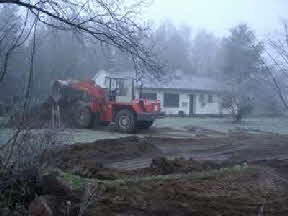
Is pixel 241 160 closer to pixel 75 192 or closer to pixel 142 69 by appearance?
pixel 142 69

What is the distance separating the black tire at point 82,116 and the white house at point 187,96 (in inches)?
664

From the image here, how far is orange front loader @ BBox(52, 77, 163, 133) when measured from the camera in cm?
2019

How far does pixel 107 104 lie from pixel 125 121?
1.35m

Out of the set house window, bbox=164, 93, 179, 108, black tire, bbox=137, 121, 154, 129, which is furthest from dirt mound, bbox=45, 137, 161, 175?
house window, bbox=164, 93, 179, 108

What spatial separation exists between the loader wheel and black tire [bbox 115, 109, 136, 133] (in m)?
1.57

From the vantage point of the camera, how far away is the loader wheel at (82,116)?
68.8 ft

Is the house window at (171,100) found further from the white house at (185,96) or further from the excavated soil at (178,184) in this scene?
the excavated soil at (178,184)

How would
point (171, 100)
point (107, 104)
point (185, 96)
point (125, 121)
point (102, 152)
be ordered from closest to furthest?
point (102, 152) → point (125, 121) → point (107, 104) → point (171, 100) → point (185, 96)

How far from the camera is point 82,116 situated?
21.2 m

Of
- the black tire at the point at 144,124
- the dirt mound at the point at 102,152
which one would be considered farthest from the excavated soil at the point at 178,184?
the black tire at the point at 144,124

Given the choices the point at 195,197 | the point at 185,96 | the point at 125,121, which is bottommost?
the point at 195,197

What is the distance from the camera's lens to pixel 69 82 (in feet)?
72.3

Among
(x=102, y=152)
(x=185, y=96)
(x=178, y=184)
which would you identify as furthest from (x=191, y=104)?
(x=178, y=184)

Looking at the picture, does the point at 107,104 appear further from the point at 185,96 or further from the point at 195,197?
the point at 185,96
